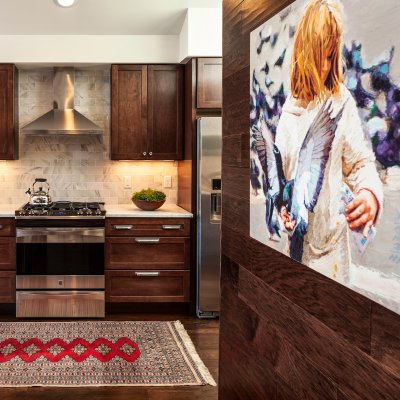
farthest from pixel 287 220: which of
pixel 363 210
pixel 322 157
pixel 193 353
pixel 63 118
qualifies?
pixel 63 118

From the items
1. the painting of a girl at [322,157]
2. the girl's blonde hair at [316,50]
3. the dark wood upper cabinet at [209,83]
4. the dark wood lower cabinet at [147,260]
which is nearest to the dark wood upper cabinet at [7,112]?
the dark wood lower cabinet at [147,260]

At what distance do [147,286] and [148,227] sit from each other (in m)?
0.50

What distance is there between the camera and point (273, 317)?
1.91 m

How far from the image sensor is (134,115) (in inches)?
199

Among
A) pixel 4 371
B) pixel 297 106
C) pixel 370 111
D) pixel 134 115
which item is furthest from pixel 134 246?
pixel 370 111

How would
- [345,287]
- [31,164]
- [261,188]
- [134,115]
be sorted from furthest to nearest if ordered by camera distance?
[31,164]
[134,115]
[261,188]
[345,287]

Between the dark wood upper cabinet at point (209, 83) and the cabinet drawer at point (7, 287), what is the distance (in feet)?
6.93

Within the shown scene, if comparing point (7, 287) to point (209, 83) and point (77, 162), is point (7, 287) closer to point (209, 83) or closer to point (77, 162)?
point (77, 162)

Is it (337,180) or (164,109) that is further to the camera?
(164,109)

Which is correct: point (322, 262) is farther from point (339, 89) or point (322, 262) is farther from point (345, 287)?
point (339, 89)

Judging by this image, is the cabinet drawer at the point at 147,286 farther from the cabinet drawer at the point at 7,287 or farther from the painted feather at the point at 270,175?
the painted feather at the point at 270,175

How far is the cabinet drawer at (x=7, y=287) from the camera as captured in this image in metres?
4.65

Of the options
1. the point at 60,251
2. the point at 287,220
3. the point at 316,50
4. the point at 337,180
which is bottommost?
the point at 60,251

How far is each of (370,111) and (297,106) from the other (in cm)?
43
